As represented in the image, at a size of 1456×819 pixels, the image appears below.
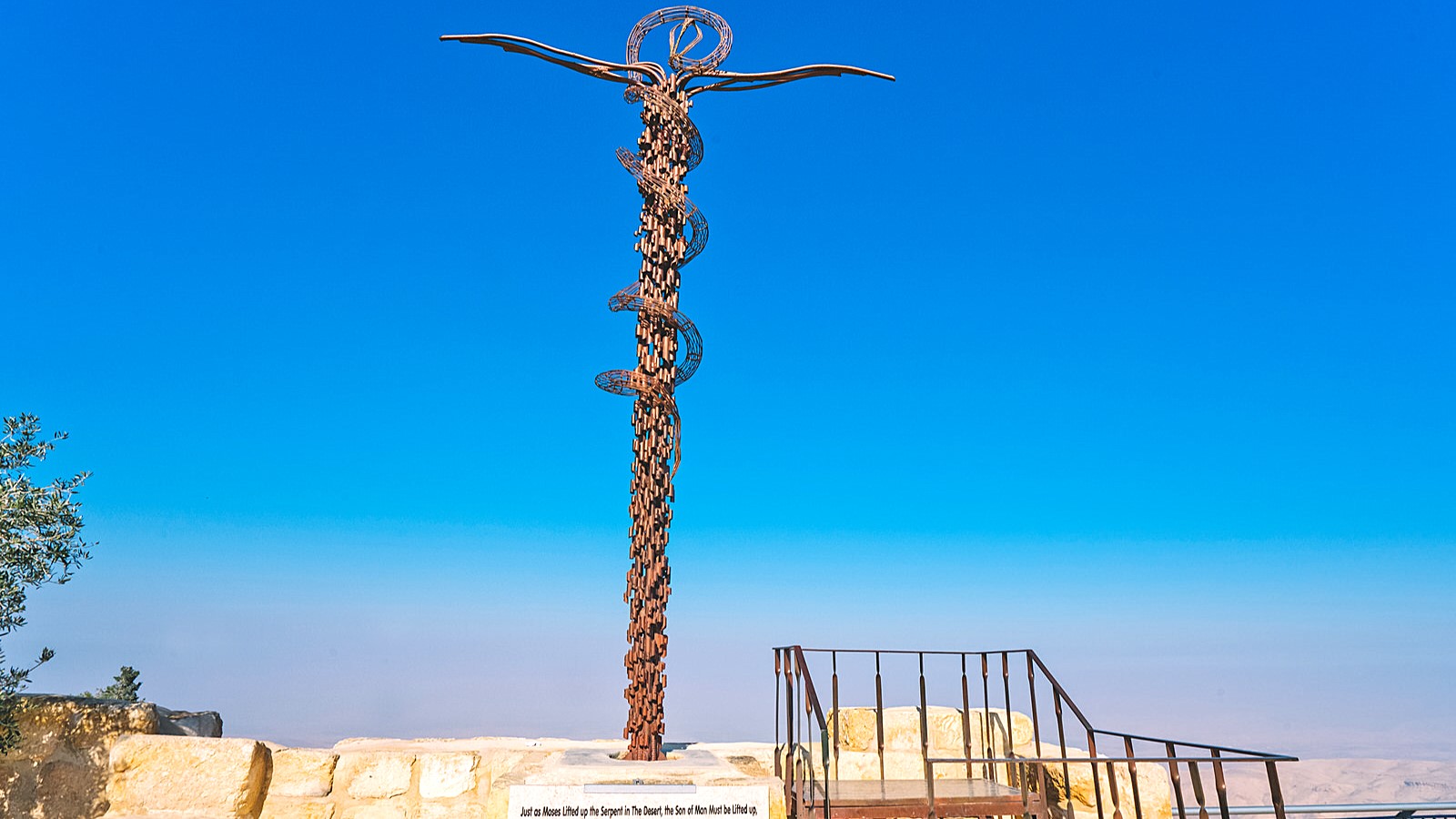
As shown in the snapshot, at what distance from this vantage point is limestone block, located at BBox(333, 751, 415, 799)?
7.66 meters

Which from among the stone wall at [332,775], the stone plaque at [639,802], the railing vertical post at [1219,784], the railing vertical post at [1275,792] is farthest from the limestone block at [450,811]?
the railing vertical post at [1275,792]

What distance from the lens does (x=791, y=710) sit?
21.9 ft

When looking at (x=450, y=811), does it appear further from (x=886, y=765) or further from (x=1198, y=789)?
(x=1198, y=789)

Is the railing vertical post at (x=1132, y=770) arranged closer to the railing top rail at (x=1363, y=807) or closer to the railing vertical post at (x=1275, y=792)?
the railing vertical post at (x=1275, y=792)

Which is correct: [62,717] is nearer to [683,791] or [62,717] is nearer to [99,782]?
[99,782]

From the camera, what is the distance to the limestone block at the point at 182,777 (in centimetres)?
707

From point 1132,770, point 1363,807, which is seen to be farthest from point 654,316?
point 1363,807

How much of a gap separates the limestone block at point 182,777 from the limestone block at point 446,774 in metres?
1.26

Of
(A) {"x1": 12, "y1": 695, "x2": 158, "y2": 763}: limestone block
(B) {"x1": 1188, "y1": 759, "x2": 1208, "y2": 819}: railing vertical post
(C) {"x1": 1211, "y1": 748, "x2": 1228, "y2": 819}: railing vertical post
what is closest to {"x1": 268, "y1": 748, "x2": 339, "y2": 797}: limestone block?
(A) {"x1": 12, "y1": 695, "x2": 158, "y2": 763}: limestone block

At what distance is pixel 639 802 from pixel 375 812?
110 inches

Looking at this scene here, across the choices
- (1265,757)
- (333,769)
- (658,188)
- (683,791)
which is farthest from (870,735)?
(658,188)

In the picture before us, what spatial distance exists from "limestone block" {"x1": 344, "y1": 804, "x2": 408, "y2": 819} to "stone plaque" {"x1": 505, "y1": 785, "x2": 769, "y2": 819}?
2217 mm

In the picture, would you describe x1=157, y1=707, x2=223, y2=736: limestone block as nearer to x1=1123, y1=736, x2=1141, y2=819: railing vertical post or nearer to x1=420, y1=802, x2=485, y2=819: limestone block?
x1=420, y1=802, x2=485, y2=819: limestone block

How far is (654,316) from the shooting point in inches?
325
